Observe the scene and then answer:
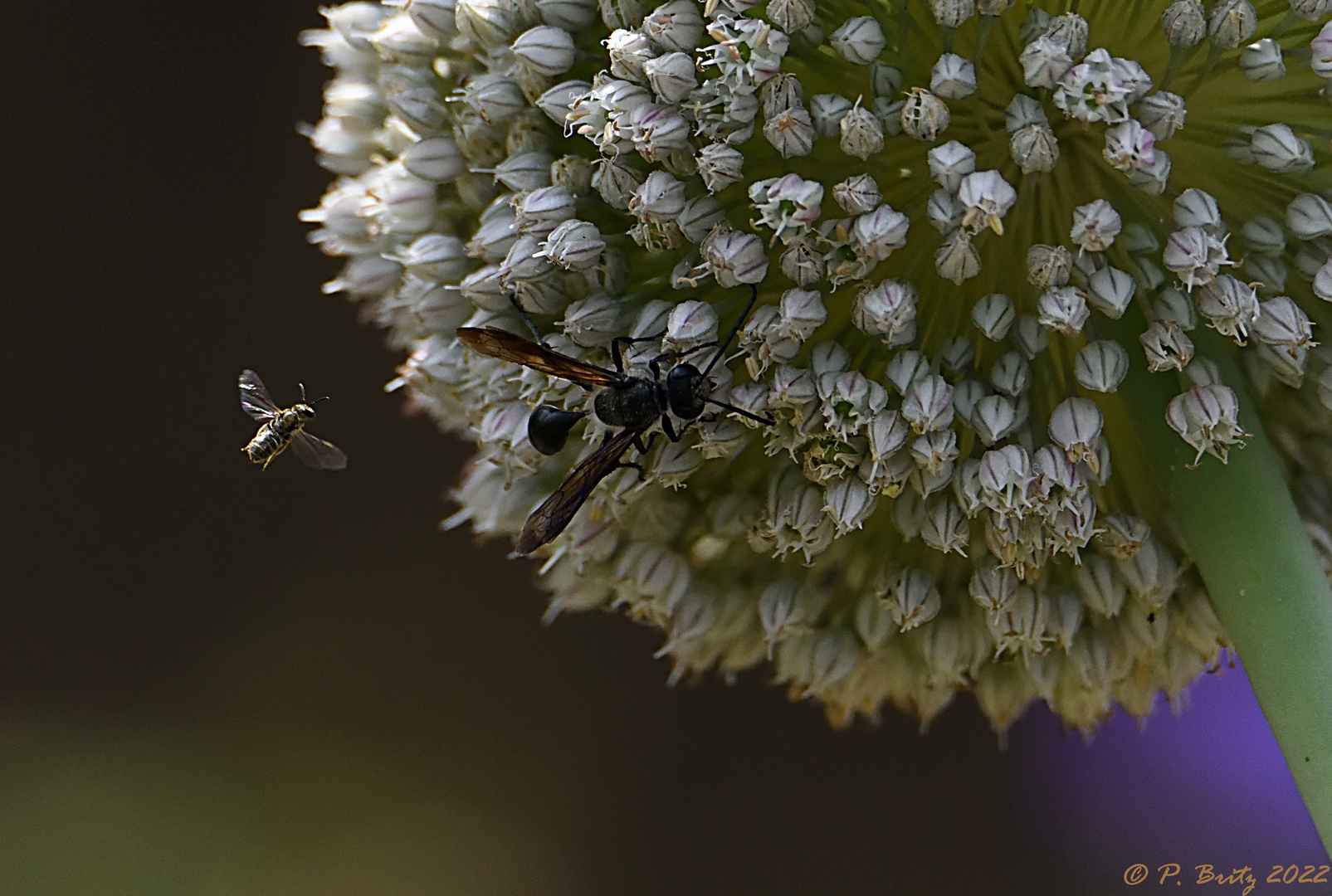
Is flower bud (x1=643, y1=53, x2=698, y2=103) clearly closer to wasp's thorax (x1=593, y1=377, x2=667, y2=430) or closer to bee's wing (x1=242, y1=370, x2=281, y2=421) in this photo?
wasp's thorax (x1=593, y1=377, x2=667, y2=430)

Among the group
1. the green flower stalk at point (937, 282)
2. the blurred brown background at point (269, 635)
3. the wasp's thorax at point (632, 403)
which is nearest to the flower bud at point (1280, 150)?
the green flower stalk at point (937, 282)

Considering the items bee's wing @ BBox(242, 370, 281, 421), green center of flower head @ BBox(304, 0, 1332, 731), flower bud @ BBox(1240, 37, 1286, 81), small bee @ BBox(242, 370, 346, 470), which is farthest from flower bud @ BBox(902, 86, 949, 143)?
bee's wing @ BBox(242, 370, 281, 421)

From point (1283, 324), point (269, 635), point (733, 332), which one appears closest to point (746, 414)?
point (733, 332)

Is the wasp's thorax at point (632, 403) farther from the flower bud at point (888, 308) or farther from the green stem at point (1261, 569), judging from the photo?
the green stem at point (1261, 569)

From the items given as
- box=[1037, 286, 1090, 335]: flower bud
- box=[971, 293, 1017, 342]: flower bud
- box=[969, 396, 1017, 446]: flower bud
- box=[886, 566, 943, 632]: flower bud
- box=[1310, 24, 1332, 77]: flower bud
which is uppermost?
box=[1310, 24, 1332, 77]: flower bud

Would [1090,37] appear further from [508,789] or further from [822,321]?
[508,789]

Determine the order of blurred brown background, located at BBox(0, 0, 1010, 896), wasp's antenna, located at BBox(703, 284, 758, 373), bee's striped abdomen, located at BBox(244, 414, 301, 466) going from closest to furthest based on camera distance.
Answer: wasp's antenna, located at BBox(703, 284, 758, 373) → bee's striped abdomen, located at BBox(244, 414, 301, 466) → blurred brown background, located at BBox(0, 0, 1010, 896)

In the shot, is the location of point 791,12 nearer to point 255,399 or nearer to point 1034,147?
point 1034,147
